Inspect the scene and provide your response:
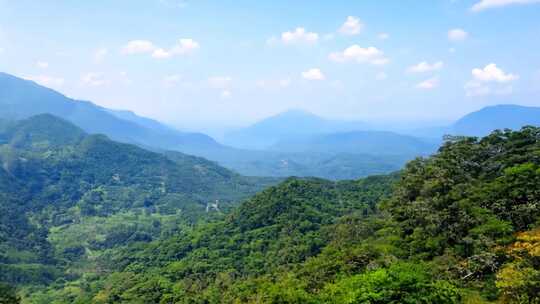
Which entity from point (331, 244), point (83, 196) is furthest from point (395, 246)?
point (83, 196)

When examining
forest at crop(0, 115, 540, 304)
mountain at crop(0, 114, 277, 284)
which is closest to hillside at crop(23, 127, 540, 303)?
forest at crop(0, 115, 540, 304)

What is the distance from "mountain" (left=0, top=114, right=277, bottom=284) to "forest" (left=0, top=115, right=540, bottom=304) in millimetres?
789

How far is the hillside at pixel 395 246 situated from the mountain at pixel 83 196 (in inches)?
1659

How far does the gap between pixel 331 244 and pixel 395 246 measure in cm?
1013

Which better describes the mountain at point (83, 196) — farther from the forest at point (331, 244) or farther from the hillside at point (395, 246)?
the hillside at point (395, 246)

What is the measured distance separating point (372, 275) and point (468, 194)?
13.4 m

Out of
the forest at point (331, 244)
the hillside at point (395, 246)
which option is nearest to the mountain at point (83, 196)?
the forest at point (331, 244)

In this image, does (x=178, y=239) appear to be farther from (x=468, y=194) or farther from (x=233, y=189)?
(x=233, y=189)

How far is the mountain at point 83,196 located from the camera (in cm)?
9906

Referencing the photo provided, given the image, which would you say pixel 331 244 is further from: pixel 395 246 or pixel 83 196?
pixel 83 196

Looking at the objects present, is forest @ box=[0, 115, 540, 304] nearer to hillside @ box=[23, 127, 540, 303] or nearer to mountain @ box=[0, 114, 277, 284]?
hillside @ box=[23, 127, 540, 303]

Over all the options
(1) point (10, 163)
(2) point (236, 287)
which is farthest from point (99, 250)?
(2) point (236, 287)

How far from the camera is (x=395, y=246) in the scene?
29500mm

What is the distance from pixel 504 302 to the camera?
18.1 m
